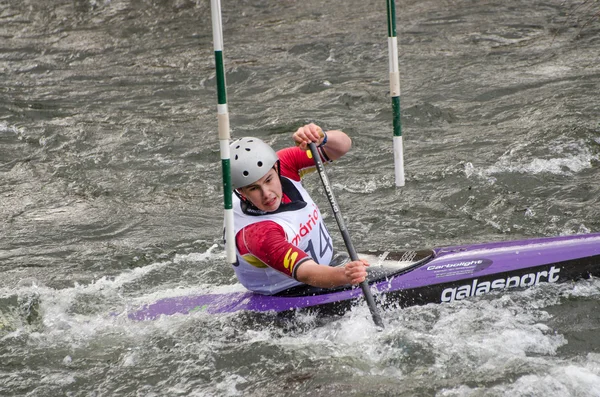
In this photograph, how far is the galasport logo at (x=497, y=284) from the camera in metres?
4.84

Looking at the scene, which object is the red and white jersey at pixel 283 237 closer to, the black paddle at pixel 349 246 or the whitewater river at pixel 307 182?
the black paddle at pixel 349 246

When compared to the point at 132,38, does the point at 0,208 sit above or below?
below

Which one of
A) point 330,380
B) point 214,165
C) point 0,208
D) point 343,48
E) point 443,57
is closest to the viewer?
point 330,380

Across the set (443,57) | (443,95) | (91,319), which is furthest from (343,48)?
(91,319)

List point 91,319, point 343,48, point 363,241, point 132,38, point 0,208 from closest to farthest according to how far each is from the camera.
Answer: point 91,319 < point 363,241 < point 0,208 < point 343,48 < point 132,38

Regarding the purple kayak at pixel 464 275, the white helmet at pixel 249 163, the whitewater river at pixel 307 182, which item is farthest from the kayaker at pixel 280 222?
the whitewater river at pixel 307 182

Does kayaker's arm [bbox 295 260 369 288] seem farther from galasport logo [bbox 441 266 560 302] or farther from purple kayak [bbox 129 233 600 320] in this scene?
galasport logo [bbox 441 266 560 302]

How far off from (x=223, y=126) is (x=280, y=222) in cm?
68

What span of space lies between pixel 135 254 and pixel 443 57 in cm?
595

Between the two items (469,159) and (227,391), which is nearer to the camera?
(227,391)

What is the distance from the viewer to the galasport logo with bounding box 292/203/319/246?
464cm

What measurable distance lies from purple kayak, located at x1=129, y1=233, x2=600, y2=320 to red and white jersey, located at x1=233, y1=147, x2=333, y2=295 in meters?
0.19

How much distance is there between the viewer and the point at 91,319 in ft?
17.6

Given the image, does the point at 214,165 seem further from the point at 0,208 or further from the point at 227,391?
the point at 227,391
